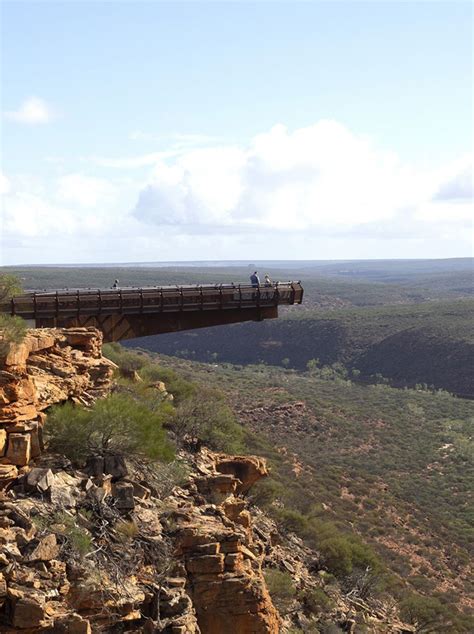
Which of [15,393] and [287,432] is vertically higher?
[15,393]

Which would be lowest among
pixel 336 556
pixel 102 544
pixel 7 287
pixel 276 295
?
pixel 336 556

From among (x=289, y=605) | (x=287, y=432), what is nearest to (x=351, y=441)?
(x=287, y=432)

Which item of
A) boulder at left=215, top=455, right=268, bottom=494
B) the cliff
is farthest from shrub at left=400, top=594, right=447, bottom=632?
boulder at left=215, top=455, right=268, bottom=494

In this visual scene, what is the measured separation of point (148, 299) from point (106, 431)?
500 inches

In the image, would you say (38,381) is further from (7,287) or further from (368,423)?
(368,423)

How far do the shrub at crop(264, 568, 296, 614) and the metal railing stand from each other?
10.9 metres

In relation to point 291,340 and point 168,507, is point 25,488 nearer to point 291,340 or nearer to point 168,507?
point 168,507

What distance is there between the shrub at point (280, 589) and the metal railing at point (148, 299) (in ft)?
35.7

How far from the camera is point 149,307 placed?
2614 centimetres

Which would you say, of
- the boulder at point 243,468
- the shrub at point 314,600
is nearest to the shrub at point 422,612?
the shrub at point 314,600

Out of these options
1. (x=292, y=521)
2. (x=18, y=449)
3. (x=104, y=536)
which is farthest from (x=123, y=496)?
(x=292, y=521)

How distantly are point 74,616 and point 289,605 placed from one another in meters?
8.17

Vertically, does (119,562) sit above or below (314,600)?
above

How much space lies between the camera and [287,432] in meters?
51.2
